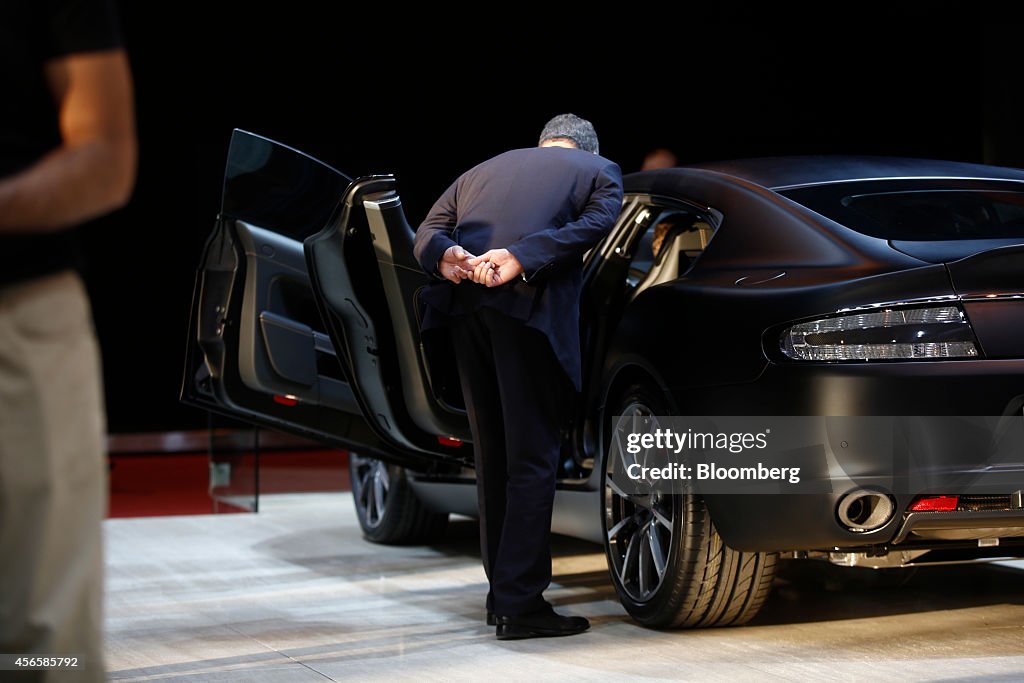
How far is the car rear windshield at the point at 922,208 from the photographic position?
362 centimetres

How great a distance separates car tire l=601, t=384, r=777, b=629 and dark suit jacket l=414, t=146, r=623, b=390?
317mm

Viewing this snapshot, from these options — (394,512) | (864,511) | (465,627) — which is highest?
(864,511)

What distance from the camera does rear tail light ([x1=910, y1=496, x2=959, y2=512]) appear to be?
3.29m

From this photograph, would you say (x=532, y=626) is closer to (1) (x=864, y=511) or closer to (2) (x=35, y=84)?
(1) (x=864, y=511)

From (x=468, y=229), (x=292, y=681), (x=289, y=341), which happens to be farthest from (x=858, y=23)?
(x=292, y=681)

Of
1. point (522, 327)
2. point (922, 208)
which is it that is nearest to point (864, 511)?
point (922, 208)

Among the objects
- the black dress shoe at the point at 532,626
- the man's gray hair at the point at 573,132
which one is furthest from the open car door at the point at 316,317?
the black dress shoe at the point at 532,626

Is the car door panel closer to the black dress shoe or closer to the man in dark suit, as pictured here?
the man in dark suit

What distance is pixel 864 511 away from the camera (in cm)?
336

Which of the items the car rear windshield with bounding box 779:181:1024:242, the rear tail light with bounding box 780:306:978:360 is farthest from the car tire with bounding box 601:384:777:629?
the car rear windshield with bounding box 779:181:1024:242

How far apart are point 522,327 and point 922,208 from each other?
3.68 ft

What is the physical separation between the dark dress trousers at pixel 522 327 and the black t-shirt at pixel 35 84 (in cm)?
202

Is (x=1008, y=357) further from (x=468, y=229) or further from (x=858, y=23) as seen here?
(x=858, y=23)

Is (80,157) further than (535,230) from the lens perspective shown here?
No
